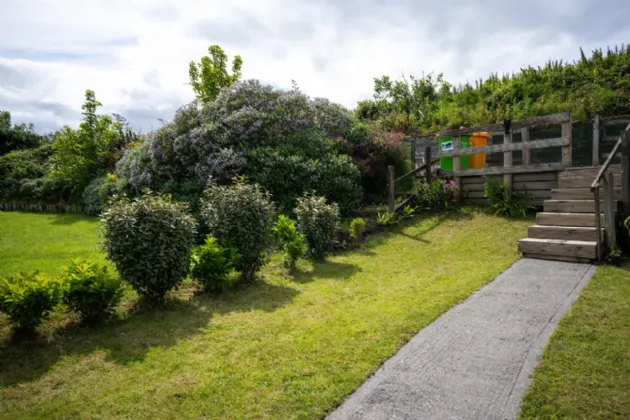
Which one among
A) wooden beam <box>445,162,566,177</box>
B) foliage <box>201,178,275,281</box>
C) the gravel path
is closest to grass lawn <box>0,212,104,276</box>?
foliage <box>201,178,275,281</box>

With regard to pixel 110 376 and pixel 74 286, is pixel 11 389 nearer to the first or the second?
pixel 110 376

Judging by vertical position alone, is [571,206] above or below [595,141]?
below

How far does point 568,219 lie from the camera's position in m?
7.69

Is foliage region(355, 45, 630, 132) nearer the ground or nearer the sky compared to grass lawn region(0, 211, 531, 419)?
nearer the sky

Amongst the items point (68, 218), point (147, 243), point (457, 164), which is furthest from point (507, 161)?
point (68, 218)

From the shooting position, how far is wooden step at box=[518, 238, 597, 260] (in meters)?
6.80

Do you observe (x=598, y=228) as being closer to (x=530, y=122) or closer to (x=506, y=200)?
(x=506, y=200)

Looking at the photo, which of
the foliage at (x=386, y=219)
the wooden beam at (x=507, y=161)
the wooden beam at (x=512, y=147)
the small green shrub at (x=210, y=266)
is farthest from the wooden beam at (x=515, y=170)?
the small green shrub at (x=210, y=266)

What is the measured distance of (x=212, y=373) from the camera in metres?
3.71

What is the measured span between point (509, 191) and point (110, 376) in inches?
385

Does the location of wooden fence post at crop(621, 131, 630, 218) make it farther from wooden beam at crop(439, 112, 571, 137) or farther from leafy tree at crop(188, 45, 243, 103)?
leafy tree at crop(188, 45, 243, 103)

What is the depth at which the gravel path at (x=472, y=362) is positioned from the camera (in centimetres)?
306

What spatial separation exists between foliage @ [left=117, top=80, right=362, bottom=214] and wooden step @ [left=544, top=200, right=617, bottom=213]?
446 centimetres

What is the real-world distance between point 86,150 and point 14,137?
15.4 m
